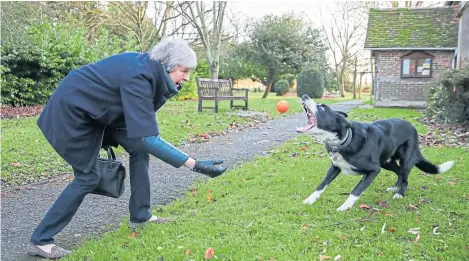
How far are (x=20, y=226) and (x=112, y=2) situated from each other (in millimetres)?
26905

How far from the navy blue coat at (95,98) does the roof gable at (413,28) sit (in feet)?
63.3

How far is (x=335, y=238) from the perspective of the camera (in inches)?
147

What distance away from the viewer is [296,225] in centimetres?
408

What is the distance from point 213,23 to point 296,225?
26174 mm

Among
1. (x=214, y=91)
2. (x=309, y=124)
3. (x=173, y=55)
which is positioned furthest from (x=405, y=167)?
(x=214, y=91)

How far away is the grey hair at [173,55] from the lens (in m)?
3.48

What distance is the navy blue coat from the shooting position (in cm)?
339

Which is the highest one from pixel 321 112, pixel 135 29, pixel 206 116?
pixel 135 29

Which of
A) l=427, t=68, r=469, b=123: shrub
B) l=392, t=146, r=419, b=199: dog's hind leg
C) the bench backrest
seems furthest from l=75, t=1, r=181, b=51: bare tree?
l=392, t=146, r=419, b=199: dog's hind leg

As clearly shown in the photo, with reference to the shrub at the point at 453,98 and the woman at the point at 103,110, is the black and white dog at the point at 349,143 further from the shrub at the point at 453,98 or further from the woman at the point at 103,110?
the shrub at the point at 453,98

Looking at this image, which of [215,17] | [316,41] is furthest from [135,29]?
[316,41]

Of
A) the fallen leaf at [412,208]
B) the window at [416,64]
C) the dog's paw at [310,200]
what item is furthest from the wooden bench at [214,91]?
the fallen leaf at [412,208]

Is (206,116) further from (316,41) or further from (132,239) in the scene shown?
(316,41)

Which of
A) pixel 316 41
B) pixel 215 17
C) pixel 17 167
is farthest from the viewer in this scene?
pixel 316 41
